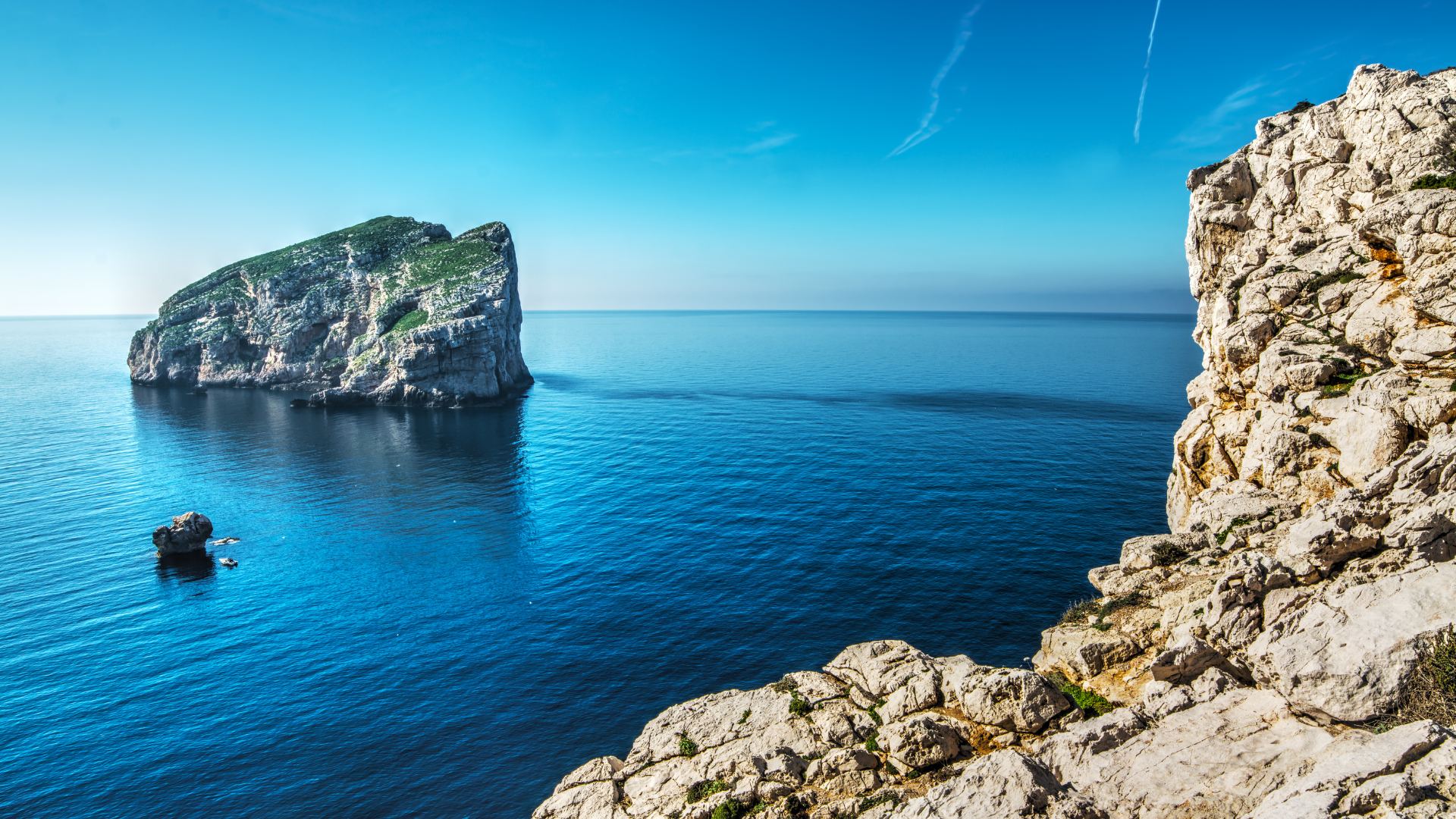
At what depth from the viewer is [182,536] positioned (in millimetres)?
67688

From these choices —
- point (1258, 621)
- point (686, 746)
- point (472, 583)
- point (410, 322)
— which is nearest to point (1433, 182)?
point (1258, 621)

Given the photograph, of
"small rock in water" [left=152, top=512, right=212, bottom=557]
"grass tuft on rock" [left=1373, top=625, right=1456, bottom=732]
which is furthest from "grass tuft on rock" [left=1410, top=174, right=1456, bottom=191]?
"small rock in water" [left=152, top=512, right=212, bottom=557]

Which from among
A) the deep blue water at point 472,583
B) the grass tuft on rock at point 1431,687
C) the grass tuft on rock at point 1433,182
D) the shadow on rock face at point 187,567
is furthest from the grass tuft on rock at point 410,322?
the grass tuft on rock at point 1431,687

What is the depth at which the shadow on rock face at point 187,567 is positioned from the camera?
6378 cm

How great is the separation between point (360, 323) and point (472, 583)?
12730cm

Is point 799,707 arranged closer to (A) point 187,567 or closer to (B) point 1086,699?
(B) point 1086,699

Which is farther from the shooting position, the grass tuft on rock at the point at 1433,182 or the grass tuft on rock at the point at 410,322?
the grass tuft on rock at the point at 410,322

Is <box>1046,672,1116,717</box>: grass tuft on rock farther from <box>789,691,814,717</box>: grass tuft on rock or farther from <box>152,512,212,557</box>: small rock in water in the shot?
<box>152,512,212,557</box>: small rock in water

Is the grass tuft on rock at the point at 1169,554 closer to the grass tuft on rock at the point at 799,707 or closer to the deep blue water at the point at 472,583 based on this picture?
the deep blue water at the point at 472,583

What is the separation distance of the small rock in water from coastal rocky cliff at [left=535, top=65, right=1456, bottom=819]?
2178 inches

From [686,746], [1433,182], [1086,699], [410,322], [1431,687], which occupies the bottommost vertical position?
[686,746]

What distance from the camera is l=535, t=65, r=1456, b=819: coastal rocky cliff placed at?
69.5ft

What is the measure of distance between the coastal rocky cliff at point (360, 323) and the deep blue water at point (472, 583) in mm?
28524

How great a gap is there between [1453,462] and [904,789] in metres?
24.8
